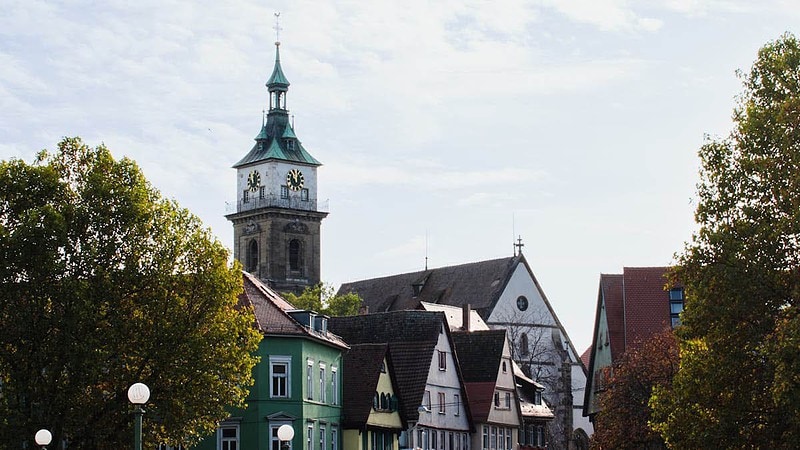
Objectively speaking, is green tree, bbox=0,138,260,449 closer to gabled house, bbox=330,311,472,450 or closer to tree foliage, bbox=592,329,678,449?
tree foliage, bbox=592,329,678,449

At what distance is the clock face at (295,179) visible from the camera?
151125 millimetres

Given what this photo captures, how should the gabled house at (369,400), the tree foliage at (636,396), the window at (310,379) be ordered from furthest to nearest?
the gabled house at (369,400) < the window at (310,379) < the tree foliage at (636,396)

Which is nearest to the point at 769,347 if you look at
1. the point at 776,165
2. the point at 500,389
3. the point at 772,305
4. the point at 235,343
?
the point at 772,305

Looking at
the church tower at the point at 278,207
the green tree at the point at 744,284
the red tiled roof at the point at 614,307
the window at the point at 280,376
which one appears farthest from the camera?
the church tower at the point at 278,207

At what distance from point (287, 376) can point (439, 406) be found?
53.5 ft

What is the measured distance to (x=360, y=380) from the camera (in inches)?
2672

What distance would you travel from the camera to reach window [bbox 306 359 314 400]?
62.1 meters

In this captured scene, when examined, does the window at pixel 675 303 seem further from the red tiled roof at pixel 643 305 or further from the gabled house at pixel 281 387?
the gabled house at pixel 281 387

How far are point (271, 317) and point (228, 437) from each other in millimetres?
4794

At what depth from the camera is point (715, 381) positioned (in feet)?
132

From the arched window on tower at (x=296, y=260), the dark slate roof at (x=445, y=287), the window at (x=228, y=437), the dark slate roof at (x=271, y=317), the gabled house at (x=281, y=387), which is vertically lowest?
the window at (x=228, y=437)

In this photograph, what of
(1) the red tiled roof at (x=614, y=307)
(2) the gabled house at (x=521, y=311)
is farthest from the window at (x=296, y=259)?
(1) the red tiled roof at (x=614, y=307)

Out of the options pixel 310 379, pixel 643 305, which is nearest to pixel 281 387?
pixel 310 379

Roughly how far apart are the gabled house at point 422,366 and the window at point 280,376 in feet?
40.3
